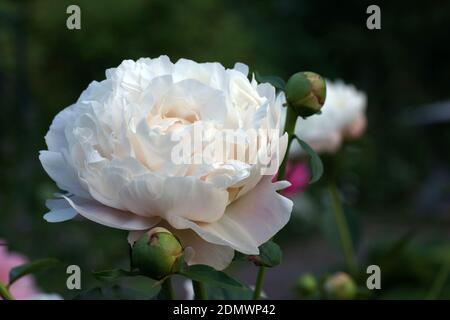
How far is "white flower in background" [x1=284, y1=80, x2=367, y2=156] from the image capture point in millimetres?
874

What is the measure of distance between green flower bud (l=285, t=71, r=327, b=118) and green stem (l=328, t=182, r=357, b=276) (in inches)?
11.1

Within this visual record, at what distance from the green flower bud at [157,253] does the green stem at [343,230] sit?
33cm

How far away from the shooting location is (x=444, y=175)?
5.61 metres

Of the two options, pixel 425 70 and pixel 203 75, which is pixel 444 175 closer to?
pixel 425 70

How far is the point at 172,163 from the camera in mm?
295

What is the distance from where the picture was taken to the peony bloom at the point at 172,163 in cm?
29

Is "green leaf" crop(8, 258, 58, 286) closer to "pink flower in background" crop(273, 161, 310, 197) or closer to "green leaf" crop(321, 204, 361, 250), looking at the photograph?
"green leaf" crop(321, 204, 361, 250)

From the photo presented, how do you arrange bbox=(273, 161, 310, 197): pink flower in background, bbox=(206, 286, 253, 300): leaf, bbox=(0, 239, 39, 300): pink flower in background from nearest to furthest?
bbox=(206, 286, 253, 300): leaf < bbox=(0, 239, 39, 300): pink flower in background < bbox=(273, 161, 310, 197): pink flower in background

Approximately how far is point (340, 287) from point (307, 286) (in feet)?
0.24

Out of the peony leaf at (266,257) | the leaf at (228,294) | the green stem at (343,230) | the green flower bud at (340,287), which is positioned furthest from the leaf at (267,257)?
the green stem at (343,230)

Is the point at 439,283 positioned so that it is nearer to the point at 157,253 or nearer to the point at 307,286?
the point at 307,286

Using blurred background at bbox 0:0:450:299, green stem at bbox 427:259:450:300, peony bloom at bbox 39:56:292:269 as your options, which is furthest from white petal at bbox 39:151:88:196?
green stem at bbox 427:259:450:300

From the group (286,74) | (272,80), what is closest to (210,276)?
(272,80)
